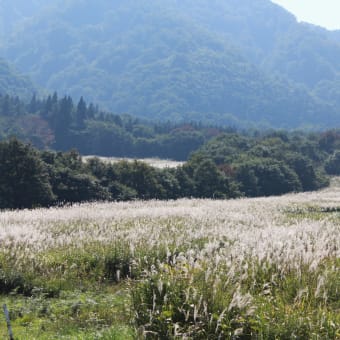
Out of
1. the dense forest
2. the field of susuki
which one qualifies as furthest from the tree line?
the field of susuki

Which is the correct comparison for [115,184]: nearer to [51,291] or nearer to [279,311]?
[51,291]

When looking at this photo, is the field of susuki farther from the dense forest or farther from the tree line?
the tree line

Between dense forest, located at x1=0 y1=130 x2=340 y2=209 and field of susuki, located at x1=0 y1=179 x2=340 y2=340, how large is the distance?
67.0ft

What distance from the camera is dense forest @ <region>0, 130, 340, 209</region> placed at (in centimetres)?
3647

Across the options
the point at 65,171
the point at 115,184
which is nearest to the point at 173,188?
the point at 115,184

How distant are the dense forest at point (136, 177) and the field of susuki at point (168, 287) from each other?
20.4 meters

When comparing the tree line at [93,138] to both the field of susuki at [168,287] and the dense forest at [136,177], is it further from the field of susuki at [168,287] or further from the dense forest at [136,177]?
the field of susuki at [168,287]

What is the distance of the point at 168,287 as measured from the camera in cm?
754

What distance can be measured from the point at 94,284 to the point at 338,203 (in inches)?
1220

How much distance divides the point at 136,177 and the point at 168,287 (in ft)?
131

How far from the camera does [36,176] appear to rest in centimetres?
3644

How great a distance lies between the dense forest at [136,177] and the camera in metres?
36.5

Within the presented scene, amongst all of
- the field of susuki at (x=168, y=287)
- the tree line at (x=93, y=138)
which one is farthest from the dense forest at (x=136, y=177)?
the tree line at (x=93, y=138)

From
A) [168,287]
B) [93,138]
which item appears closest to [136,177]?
[168,287]
